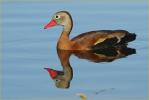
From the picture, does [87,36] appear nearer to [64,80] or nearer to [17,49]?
[17,49]

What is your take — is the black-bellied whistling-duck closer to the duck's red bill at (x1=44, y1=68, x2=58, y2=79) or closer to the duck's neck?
the duck's neck

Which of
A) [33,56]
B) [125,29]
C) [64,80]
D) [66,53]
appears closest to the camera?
[64,80]

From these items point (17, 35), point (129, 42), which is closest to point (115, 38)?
point (129, 42)

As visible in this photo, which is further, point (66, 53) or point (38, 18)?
point (38, 18)

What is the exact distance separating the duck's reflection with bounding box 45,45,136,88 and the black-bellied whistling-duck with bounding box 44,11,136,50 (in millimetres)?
120

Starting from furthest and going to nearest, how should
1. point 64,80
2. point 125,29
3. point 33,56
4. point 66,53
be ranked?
point 125,29, point 66,53, point 33,56, point 64,80

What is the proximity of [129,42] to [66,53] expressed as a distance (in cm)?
121

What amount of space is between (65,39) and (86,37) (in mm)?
480

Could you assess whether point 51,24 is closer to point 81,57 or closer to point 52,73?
point 81,57

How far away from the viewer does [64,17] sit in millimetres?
13211

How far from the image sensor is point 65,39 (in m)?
13.0

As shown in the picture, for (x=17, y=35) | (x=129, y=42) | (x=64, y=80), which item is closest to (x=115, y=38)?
(x=129, y=42)

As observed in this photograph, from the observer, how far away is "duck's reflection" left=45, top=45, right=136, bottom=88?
34.2 feet

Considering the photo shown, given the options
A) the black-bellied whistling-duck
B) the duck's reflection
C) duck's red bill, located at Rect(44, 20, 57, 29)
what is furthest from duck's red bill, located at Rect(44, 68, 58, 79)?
duck's red bill, located at Rect(44, 20, 57, 29)
